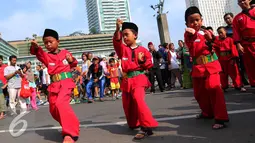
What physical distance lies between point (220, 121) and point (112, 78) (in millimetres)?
7899

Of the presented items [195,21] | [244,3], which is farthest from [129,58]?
[244,3]

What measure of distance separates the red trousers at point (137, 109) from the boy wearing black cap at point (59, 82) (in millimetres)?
864

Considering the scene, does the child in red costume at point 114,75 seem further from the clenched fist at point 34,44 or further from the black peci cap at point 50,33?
the clenched fist at point 34,44

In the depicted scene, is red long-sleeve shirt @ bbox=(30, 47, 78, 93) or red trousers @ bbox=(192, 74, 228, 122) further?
red long-sleeve shirt @ bbox=(30, 47, 78, 93)

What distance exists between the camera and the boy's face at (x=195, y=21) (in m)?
4.71

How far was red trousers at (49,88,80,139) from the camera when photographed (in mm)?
4699

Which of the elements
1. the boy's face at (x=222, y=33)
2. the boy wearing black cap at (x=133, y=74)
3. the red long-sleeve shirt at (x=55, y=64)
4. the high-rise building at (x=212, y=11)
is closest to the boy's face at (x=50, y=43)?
the red long-sleeve shirt at (x=55, y=64)

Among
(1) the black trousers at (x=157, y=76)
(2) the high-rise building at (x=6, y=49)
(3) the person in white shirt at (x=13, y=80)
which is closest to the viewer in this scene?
(3) the person in white shirt at (x=13, y=80)

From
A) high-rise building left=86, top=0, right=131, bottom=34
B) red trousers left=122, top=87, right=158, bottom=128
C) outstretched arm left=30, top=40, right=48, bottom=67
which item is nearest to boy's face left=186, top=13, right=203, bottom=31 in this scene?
red trousers left=122, top=87, right=158, bottom=128

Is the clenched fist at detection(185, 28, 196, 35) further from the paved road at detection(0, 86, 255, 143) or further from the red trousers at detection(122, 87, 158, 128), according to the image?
the paved road at detection(0, 86, 255, 143)

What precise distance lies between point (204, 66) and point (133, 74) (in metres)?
1.10

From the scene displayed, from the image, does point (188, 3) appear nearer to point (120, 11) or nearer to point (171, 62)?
point (120, 11)

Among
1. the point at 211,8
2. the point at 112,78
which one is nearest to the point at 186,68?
the point at 112,78

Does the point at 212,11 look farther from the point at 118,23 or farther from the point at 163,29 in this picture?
the point at 118,23
